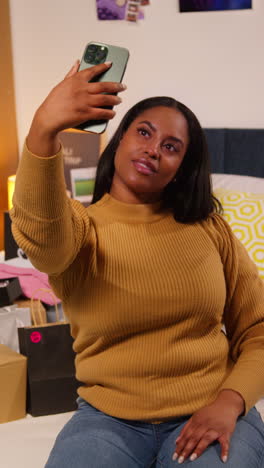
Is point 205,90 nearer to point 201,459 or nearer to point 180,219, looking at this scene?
point 180,219

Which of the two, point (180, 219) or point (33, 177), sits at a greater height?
point (33, 177)

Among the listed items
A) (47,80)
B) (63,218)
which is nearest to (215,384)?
(63,218)

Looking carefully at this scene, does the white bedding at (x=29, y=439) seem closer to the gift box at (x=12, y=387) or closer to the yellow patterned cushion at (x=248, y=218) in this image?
the gift box at (x=12, y=387)

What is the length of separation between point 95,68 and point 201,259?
1.41 feet

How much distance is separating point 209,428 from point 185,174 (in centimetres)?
54

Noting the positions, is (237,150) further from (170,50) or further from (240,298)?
(240,298)

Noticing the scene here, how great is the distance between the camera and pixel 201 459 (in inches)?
35.1

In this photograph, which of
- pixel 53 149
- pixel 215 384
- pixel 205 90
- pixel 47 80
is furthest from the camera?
pixel 47 80

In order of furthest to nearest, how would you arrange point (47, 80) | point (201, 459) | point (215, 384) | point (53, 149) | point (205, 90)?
point (47, 80), point (205, 90), point (215, 384), point (201, 459), point (53, 149)

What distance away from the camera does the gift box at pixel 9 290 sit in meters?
1.78

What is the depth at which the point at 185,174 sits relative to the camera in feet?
3.92

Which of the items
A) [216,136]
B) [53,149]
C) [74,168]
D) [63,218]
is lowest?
[74,168]

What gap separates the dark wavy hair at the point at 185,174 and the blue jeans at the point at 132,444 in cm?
42

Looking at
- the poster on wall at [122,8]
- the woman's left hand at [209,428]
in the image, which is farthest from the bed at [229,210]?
the poster on wall at [122,8]
